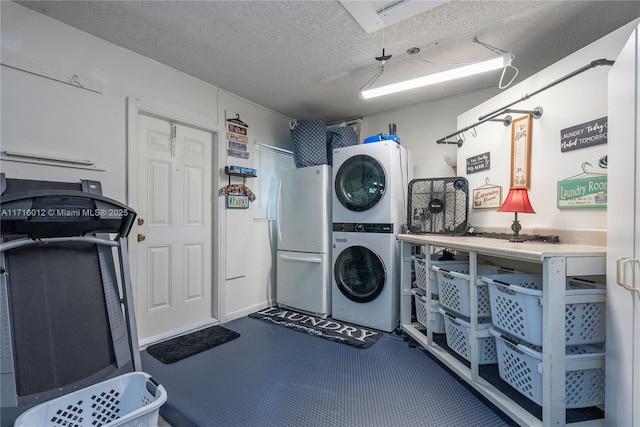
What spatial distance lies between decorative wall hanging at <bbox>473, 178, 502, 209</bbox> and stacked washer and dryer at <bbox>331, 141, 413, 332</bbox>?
0.65 metres

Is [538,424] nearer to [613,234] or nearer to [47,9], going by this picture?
[613,234]

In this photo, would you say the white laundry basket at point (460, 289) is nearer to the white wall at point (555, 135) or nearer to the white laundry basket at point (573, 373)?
the white laundry basket at point (573, 373)

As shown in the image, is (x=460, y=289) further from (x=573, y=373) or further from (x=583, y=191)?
(x=583, y=191)

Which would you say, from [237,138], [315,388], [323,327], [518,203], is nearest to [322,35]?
[237,138]

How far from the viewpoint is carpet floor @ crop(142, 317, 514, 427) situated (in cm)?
157

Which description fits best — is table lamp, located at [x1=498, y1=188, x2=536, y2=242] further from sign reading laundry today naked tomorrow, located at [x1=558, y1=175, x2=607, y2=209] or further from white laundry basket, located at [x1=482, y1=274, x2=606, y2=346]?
white laundry basket, located at [x1=482, y1=274, x2=606, y2=346]

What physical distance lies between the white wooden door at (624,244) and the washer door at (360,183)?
1.63m

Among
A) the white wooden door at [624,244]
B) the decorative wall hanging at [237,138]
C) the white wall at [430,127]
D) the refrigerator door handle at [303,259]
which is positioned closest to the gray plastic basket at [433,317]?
the white wooden door at [624,244]

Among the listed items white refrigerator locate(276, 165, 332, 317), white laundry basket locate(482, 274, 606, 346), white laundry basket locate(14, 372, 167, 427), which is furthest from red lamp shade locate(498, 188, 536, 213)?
white laundry basket locate(14, 372, 167, 427)

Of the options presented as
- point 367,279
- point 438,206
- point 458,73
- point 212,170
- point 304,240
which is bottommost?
point 367,279

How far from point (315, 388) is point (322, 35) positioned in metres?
2.50

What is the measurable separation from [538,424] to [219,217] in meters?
2.85

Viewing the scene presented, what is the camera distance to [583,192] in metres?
1.69

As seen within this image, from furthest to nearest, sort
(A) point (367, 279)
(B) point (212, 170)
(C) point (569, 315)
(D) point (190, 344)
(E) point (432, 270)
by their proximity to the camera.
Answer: (B) point (212, 170), (A) point (367, 279), (D) point (190, 344), (E) point (432, 270), (C) point (569, 315)
